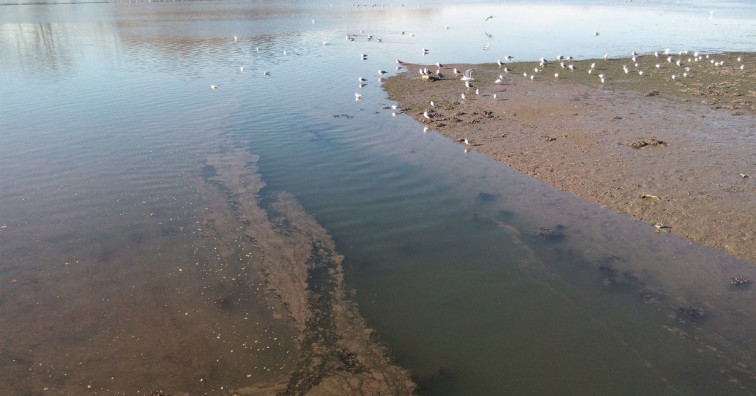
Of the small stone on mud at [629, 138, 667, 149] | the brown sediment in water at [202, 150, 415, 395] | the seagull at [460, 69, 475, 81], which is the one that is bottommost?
the brown sediment in water at [202, 150, 415, 395]

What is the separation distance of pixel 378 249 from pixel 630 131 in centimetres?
1055

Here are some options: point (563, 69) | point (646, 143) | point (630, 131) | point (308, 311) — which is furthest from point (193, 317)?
point (563, 69)

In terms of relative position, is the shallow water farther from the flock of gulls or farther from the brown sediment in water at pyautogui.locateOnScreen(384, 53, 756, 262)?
the flock of gulls

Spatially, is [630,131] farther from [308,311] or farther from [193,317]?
[193,317]

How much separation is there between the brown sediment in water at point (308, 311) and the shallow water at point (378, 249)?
36 cm

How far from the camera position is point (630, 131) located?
15133mm

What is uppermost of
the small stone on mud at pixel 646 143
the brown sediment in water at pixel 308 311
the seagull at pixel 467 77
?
the seagull at pixel 467 77

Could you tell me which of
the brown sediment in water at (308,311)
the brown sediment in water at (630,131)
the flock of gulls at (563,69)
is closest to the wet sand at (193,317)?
the brown sediment in water at (308,311)

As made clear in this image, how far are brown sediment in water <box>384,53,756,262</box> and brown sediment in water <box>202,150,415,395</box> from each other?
6630 millimetres

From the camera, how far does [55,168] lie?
1289 cm

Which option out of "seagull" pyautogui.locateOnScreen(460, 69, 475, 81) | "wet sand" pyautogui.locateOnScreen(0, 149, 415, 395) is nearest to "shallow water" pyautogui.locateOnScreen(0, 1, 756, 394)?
"wet sand" pyautogui.locateOnScreen(0, 149, 415, 395)

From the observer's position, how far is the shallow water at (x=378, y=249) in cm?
689

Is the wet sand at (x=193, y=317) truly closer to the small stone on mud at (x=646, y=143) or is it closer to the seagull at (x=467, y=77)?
the small stone on mud at (x=646, y=143)

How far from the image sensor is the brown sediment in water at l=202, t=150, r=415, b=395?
6473mm
